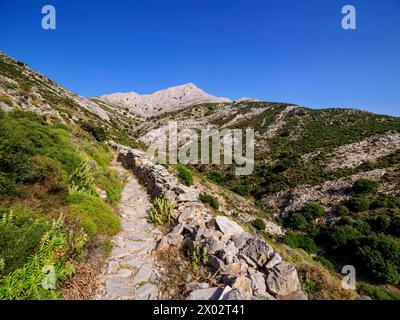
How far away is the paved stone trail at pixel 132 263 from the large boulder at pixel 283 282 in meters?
1.88

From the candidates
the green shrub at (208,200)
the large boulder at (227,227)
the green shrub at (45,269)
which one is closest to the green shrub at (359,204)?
the green shrub at (208,200)

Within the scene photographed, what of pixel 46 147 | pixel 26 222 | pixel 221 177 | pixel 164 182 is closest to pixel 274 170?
A: pixel 221 177

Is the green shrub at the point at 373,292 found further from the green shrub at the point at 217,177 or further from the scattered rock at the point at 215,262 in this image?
the green shrub at the point at 217,177

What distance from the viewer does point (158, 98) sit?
5802 inches

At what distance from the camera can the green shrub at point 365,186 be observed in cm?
2255

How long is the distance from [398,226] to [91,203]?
893 inches

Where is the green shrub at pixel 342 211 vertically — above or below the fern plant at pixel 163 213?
below

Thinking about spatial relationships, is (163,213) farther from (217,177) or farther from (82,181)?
(217,177)

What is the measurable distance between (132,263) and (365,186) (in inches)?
1027

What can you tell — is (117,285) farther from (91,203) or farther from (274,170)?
(274,170)

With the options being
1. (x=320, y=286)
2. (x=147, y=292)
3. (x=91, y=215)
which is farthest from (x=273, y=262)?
(x=91, y=215)

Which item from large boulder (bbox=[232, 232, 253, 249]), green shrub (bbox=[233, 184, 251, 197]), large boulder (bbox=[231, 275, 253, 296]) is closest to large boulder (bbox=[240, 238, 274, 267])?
large boulder (bbox=[232, 232, 253, 249])

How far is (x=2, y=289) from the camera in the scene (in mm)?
2697

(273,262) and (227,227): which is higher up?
(227,227)
